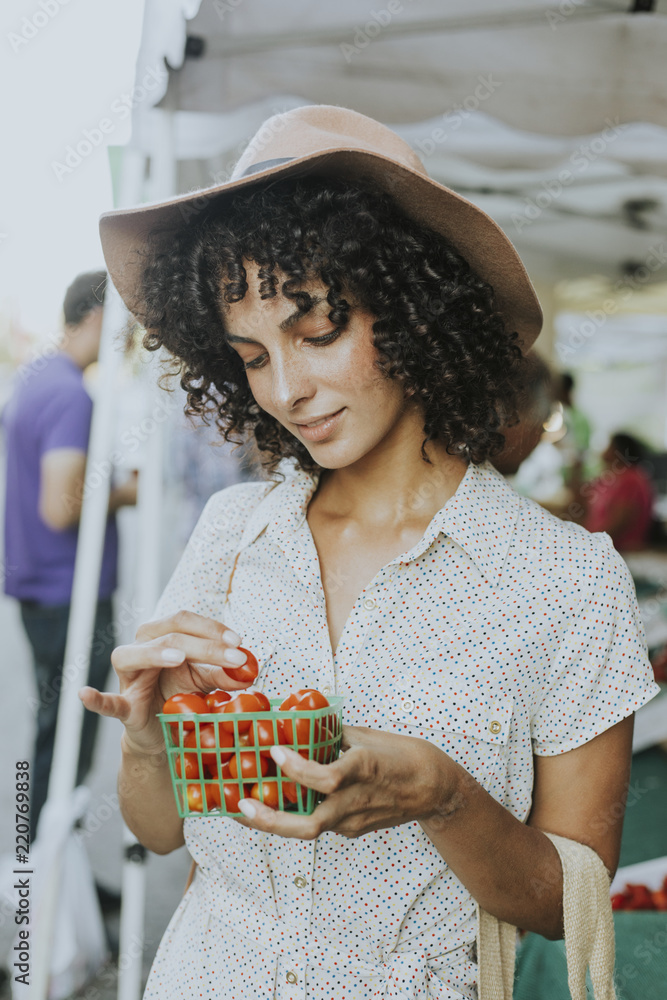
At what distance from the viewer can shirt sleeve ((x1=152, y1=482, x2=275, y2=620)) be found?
60.4 inches

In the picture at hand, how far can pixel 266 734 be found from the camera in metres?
1.06

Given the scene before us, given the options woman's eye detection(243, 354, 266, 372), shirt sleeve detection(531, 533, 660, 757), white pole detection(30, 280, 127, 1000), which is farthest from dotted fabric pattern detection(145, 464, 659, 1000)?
white pole detection(30, 280, 127, 1000)

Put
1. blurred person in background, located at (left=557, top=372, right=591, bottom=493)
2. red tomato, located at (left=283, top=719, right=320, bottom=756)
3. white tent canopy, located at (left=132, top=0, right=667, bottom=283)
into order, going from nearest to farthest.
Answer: red tomato, located at (left=283, top=719, right=320, bottom=756) → white tent canopy, located at (left=132, top=0, right=667, bottom=283) → blurred person in background, located at (left=557, top=372, right=591, bottom=493)

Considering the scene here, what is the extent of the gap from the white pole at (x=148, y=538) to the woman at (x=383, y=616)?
0.69 meters

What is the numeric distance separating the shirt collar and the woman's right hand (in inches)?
11.9

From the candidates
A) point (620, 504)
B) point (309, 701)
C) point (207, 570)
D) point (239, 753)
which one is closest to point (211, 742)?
point (239, 753)

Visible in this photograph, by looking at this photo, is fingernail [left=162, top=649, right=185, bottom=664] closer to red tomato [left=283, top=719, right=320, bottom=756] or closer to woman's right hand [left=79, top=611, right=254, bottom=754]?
woman's right hand [left=79, top=611, right=254, bottom=754]

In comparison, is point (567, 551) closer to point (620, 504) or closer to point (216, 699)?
point (216, 699)

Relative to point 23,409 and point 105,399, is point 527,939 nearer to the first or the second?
point 105,399

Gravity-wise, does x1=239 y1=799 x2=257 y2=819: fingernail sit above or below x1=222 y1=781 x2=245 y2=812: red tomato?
above

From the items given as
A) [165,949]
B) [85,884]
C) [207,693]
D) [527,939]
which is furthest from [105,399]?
[527,939]

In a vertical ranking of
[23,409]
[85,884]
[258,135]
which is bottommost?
[85,884]

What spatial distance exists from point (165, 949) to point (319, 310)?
3.69 feet

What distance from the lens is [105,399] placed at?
88.8 inches
